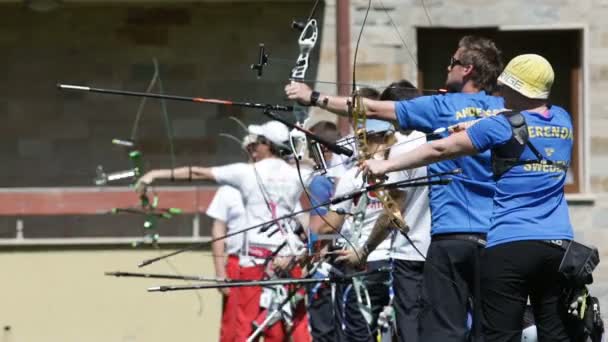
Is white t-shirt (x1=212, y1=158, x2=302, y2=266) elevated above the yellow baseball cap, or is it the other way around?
the yellow baseball cap

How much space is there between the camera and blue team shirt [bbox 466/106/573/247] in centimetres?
591

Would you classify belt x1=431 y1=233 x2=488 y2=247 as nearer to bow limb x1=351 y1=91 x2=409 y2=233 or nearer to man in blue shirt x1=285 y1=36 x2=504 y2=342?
man in blue shirt x1=285 y1=36 x2=504 y2=342

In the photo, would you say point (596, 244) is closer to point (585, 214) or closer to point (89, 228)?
point (585, 214)

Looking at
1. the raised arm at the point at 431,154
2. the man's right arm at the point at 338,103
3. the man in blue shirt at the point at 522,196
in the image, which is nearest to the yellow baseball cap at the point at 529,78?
the man in blue shirt at the point at 522,196

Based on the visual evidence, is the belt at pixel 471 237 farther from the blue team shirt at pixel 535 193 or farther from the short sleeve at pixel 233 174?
the short sleeve at pixel 233 174

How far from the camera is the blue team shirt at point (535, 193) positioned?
19.4 ft

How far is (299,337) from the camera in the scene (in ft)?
29.3

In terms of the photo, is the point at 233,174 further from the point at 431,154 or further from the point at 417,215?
the point at 431,154

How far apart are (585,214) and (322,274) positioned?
3.34 meters

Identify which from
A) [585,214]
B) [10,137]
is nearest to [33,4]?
[10,137]

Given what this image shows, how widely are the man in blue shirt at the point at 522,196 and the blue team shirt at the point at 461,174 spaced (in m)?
0.28

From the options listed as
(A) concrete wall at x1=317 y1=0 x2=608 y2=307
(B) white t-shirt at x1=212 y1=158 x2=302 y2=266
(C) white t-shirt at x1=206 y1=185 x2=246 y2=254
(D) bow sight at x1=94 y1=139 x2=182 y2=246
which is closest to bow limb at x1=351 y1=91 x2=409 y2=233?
→ (B) white t-shirt at x1=212 y1=158 x2=302 y2=266

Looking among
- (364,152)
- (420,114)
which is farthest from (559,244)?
(364,152)

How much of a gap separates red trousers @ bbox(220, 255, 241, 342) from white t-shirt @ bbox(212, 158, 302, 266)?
0.34 ft
